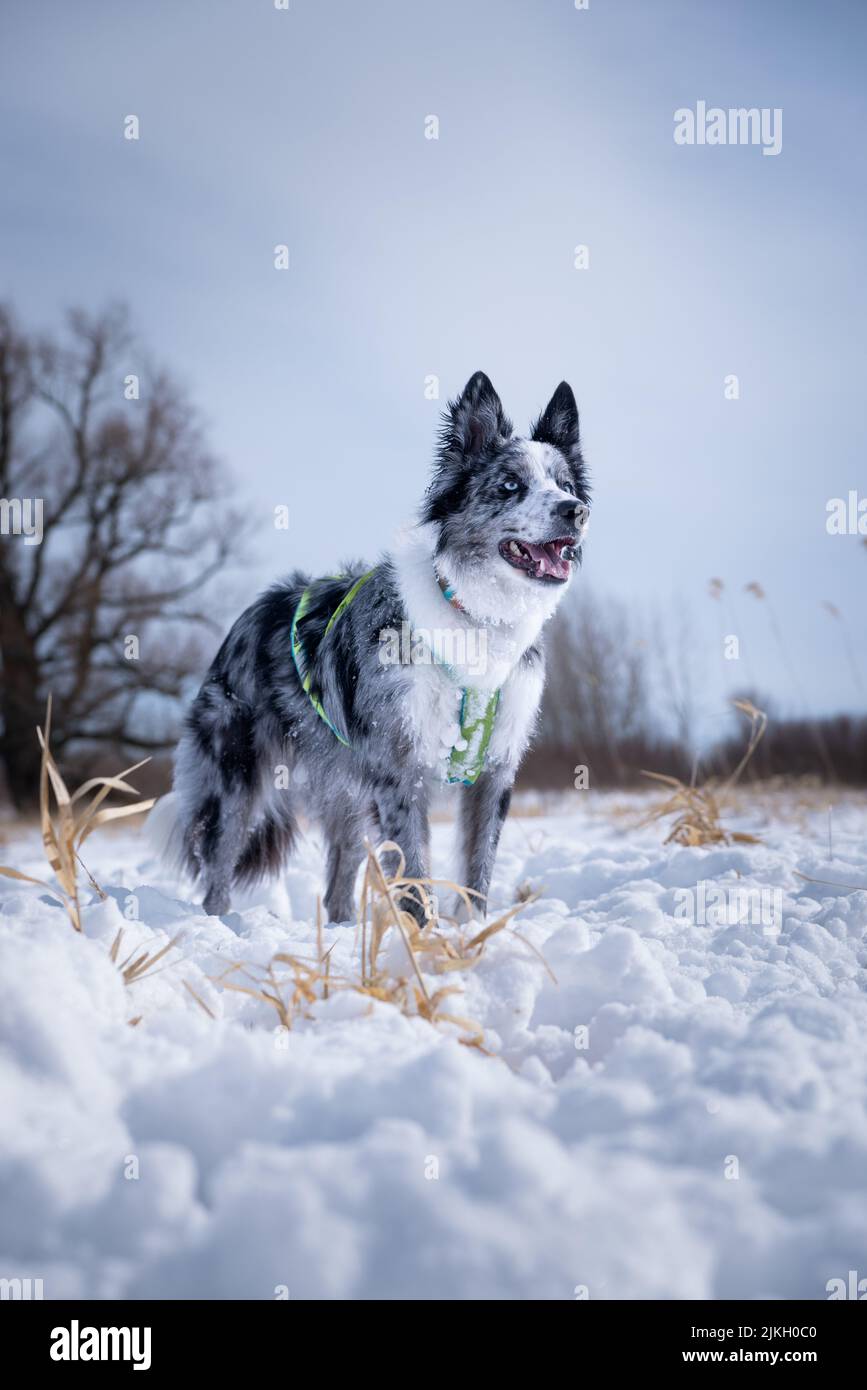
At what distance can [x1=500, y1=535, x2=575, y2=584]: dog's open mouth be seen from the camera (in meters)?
3.23

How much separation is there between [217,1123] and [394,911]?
774 millimetres

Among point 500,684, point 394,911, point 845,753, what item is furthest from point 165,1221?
point 845,753

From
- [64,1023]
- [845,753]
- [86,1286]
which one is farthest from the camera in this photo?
[845,753]

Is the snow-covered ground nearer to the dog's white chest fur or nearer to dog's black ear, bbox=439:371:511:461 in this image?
the dog's white chest fur

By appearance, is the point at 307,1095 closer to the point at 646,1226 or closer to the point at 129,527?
the point at 646,1226

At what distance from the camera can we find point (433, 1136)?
1.39m

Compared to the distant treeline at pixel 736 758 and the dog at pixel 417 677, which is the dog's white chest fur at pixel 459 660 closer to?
the dog at pixel 417 677

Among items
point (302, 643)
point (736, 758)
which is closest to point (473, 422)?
point (302, 643)

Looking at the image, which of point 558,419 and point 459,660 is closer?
point 459,660

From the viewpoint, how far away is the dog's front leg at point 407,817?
3104 millimetres

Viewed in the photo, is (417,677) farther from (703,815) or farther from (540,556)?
(703,815)

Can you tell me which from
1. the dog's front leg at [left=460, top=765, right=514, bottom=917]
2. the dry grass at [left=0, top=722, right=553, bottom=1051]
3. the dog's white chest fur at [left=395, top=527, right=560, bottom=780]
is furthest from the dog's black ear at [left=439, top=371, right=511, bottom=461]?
the dry grass at [left=0, top=722, right=553, bottom=1051]

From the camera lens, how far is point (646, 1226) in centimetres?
124

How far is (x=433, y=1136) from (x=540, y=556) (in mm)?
2311
